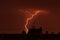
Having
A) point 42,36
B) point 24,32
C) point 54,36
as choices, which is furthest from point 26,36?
point 54,36

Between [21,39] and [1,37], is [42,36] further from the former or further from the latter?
[1,37]

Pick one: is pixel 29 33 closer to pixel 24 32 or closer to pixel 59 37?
pixel 24 32

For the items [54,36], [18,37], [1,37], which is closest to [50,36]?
[54,36]

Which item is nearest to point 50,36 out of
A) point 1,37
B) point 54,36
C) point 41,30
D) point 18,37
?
point 54,36

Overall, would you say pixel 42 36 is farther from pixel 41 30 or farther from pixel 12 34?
pixel 12 34

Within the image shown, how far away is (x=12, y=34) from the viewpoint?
2184 centimetres

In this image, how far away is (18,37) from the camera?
22.0 metres

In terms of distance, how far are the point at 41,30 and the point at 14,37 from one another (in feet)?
12.2

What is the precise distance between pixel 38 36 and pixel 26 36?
1245 mm

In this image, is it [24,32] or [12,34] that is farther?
[12,34]

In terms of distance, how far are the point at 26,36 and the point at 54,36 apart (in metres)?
3.29

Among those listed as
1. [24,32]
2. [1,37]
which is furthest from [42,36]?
[1,37]

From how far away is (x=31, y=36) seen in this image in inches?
792

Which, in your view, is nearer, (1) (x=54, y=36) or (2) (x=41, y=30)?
(2) (x=41, y=30)
